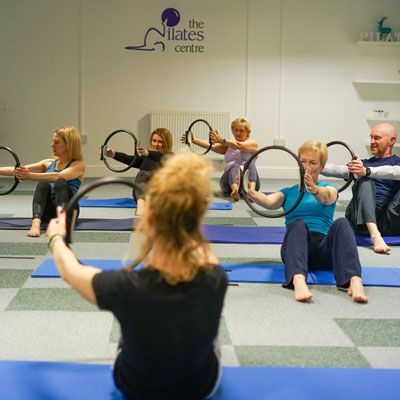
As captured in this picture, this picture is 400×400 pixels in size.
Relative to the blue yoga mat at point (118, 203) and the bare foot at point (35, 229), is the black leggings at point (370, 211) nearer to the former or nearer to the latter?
the blue yoga mat at point (118, 203)

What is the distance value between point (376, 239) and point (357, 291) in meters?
1.31

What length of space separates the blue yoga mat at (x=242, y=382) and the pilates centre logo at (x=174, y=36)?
7046 mm

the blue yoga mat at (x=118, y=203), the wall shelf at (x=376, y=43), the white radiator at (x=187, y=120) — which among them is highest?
the wall shelf at (x=376, y=43)

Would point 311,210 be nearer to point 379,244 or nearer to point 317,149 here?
point 317,149

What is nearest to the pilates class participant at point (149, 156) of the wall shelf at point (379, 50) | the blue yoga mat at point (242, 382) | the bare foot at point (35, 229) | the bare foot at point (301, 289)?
the bare foot at point (35, 229)

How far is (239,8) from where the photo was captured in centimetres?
858

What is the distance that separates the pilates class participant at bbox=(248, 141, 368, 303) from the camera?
3139 mm

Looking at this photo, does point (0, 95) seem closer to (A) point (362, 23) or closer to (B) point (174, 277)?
(A) point (362, 23)

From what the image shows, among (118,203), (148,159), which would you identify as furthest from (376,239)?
(118,203)

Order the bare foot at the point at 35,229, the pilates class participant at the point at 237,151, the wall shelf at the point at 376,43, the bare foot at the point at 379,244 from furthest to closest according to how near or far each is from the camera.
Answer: the wall shelf at the point at 376,43
the pilates class participant at the point at 237,151
the bare foot at the point at 35,229
the bare foot at the point at 379,244

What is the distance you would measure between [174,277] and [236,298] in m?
1.50

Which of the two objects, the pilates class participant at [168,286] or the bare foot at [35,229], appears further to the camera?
the bare foot at [35,229]

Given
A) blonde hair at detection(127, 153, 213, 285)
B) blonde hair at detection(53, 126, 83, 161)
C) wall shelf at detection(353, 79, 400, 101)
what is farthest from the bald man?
wall shelf at detection(353, 79, 400, 101)

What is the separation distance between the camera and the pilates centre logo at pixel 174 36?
8.56m
